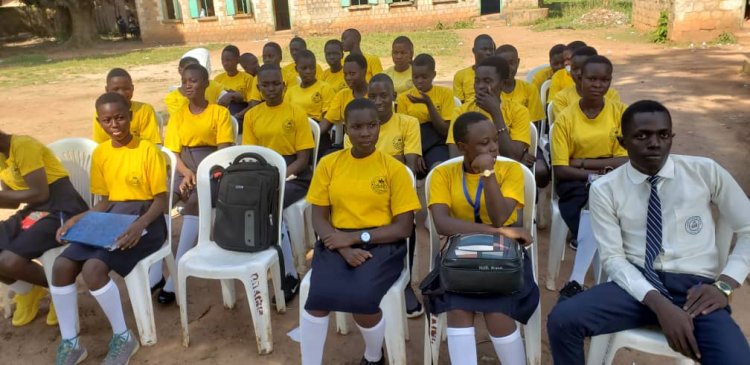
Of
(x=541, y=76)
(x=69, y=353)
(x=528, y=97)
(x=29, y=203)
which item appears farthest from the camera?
(x=541, y=76)

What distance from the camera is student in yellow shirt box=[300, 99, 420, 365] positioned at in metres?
2.72

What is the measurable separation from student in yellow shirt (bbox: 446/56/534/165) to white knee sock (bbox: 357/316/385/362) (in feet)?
5.18

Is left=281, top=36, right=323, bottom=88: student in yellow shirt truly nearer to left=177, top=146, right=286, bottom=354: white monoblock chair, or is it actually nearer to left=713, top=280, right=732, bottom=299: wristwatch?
left=177, top=146, right=286, bottom=354: white monoblock chair

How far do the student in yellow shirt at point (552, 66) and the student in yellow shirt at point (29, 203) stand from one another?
3.99 metres

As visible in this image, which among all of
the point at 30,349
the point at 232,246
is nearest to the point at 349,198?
the point at 232,246

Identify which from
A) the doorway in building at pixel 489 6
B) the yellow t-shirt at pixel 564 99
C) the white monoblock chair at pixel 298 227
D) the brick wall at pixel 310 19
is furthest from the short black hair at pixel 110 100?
the doorway in building at pixel 489 6

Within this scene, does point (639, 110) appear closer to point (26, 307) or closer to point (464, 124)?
point (464, 124)

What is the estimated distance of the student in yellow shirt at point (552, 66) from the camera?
18.2 feet

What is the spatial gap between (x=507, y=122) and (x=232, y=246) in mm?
2050

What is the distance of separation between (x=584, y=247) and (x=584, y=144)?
0.66m

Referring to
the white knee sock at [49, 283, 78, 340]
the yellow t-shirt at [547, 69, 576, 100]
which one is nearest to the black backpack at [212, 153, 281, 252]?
the white knee sock at [49, 283, 78, 340]

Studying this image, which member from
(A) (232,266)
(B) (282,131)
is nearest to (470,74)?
(B) (282,131)

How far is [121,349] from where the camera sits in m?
3.13

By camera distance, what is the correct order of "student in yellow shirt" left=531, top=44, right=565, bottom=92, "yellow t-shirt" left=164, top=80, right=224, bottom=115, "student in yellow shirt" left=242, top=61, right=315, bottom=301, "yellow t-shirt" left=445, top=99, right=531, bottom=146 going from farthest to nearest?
"student in yellow shirt" left=531, top=44, right=565, bottom=92, "yellow t-shirt" left=164, top=80, right=224, bottom=115, "student in yellow shirt" left=242, top=61, right=315, bottom=301, "yellow t-shirt" left=445, top=99, right=531, bottom=146
